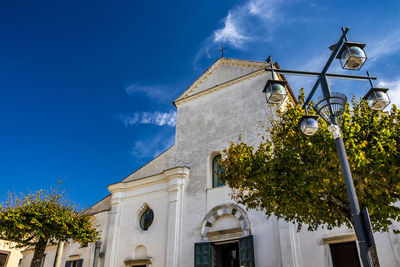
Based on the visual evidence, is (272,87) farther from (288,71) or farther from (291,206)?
(291,206)

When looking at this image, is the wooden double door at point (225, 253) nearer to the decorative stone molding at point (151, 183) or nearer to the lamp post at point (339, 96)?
the decorative stone molding at point (151, 183)

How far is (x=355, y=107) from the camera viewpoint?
9.23m

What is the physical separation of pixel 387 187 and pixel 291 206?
2485 mm

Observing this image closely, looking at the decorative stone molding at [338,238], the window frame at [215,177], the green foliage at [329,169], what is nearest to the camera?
the green foliage at [329,169]

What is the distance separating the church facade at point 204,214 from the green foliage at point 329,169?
4.06 meters

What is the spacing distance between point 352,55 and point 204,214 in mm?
11385

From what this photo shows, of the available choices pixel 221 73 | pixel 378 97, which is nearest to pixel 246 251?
pixel 378 97

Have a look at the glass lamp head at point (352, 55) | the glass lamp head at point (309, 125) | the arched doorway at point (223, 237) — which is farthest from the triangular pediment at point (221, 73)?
the glass lamp head at point (309, 125)

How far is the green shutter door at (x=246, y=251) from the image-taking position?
13.6m

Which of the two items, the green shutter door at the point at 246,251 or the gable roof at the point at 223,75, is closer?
the green shutter door at the point at 246,251

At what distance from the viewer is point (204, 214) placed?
52.8 feet

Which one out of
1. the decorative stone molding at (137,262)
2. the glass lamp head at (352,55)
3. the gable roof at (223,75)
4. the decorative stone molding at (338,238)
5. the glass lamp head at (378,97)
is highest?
the gable roof at (223,75)

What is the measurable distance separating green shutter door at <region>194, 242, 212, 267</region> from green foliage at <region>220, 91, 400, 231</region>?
20.7ft

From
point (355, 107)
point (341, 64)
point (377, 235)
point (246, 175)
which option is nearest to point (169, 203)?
point (246, 175)
